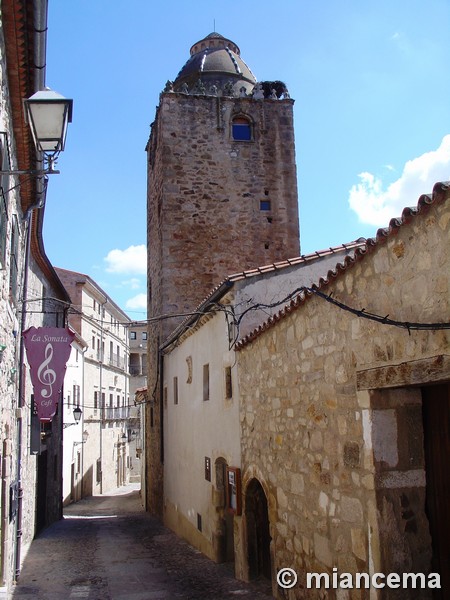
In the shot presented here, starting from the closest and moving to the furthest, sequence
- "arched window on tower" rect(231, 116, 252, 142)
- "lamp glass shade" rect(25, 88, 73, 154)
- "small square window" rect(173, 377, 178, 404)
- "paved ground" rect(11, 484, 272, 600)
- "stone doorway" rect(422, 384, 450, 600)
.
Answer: "stone doorway" rect(422, 384, 450, 600) → "lamp glass shade" rect(25, 88, 73, 154) → "paved ground" rect(11, 484, 272, 600) → "small square window" rect(173, 377, 178, 404) → "arched window on tower" rect(231, 116, 252, 142)

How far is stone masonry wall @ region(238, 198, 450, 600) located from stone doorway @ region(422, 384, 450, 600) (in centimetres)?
8

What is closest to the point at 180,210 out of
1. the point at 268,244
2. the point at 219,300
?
the point at 268,244

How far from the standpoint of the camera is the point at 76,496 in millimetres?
26516

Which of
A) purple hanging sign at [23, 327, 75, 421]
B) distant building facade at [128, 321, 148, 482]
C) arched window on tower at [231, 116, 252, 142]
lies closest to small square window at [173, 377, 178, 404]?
purple hanging sign at [23, 327, 75, 421]

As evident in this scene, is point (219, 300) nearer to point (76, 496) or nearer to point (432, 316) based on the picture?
point (432, 316)

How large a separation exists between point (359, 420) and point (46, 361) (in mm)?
6353

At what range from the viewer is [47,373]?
9828mm

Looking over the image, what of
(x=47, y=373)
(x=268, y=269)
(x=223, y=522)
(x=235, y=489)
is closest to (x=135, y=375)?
(x=223, y=522)

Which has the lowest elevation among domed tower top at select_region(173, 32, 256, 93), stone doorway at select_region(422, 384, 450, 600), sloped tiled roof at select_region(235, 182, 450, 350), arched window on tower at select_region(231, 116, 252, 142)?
stone doorway at select_region(422, 384, 450, 600)

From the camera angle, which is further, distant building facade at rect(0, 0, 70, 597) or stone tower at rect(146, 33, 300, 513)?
stone tower at rect(146, 33, 300, 513)

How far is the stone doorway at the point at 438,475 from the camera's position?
4.62 metres

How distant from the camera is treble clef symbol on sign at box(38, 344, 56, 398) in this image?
9781 millimetres

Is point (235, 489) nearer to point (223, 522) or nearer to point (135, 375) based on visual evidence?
point (223, 522)

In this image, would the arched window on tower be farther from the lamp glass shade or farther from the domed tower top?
the lamp glass shade
